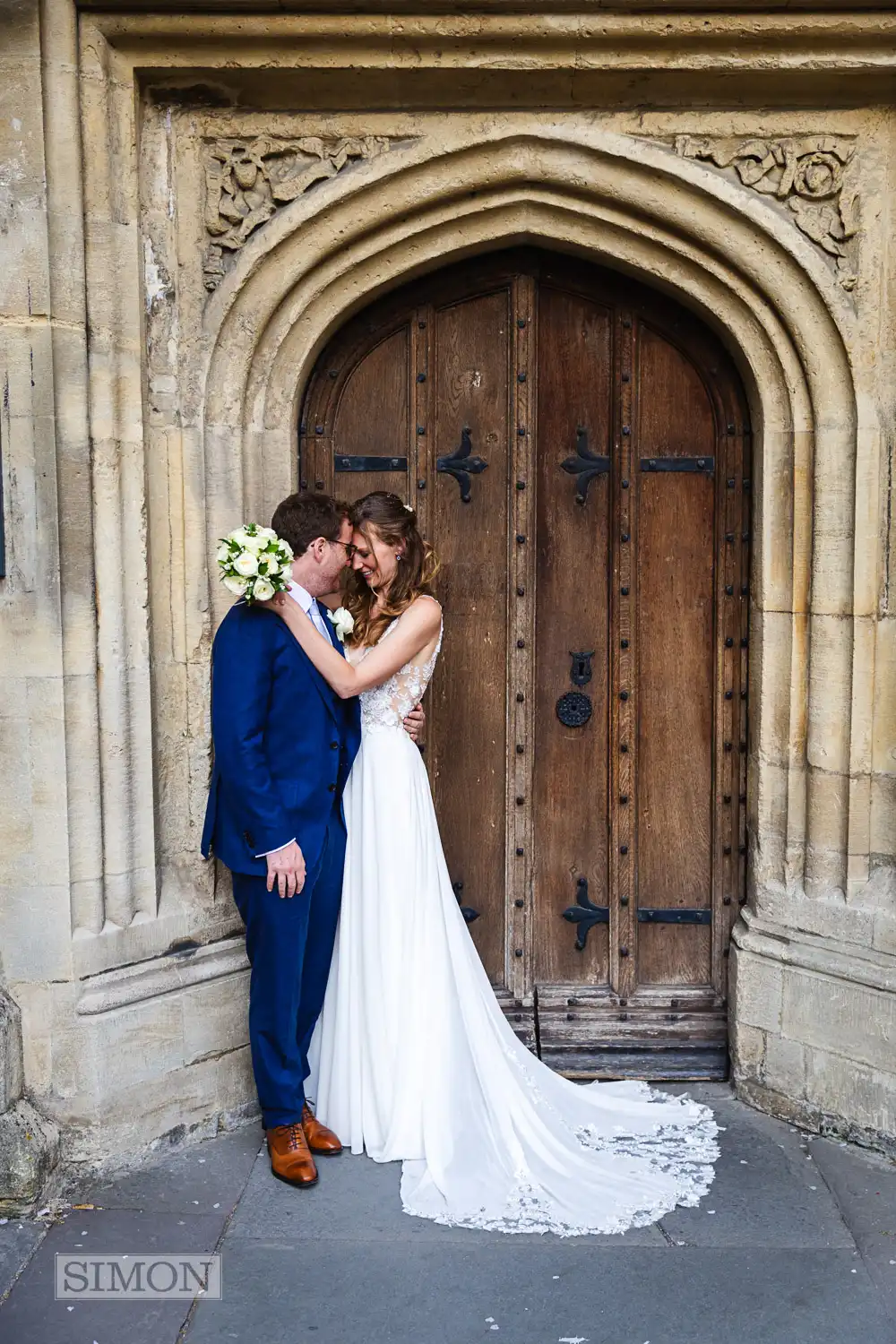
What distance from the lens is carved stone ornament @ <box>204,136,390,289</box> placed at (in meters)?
3.59

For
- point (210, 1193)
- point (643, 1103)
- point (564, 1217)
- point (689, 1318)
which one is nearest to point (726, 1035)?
point (643, 1103)

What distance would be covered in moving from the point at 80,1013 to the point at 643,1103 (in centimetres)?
169

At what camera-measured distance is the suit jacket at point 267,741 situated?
11.0ft

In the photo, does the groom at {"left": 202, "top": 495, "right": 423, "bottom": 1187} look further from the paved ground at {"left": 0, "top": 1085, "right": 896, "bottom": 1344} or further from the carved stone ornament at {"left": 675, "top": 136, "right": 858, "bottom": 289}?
the carved stone ornament at {"left": 675, "top": 136, "right": 858, "bottom": 289}

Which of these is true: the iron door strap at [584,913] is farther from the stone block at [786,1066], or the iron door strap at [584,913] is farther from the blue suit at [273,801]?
the blue suit at [273,801]

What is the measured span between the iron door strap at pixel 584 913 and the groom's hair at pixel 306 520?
147 cm

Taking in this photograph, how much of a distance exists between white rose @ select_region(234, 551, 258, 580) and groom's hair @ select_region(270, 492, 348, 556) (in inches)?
10.1

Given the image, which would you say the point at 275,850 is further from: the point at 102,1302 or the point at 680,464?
the point at 680,464

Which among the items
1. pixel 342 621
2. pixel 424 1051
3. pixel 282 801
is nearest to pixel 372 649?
pixel 342 621

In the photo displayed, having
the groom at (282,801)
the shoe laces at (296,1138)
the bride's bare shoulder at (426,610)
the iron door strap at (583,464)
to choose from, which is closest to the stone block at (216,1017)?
the groom at (282,801)

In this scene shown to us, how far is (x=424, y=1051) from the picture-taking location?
11.6 ft

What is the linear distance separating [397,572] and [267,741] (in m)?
0.62

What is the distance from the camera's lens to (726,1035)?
404 centimetres

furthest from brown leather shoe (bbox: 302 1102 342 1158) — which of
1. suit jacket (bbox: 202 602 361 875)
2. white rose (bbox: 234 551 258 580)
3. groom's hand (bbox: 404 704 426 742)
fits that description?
white rose (bbox: 234 551 258 580)
